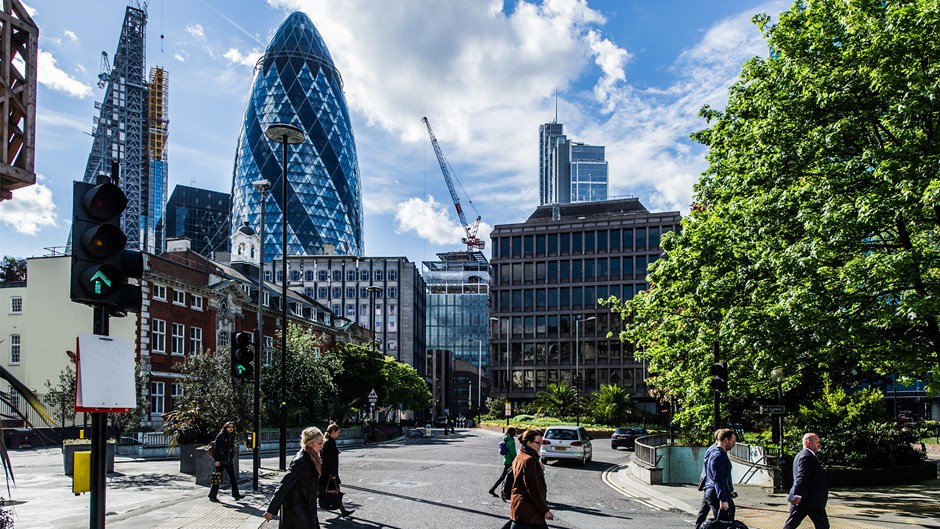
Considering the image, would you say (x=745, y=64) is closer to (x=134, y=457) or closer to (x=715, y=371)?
(x=715, y=371)

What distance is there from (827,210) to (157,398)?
41.8 meters

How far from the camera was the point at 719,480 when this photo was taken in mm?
10789

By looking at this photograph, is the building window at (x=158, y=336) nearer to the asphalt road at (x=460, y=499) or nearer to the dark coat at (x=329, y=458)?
the asphalt road at (x=460, y=499)

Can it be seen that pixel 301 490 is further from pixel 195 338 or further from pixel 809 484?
pixel 195 338

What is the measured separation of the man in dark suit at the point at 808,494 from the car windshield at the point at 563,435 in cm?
1823

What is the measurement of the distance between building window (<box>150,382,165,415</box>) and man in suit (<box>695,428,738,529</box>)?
41590mm

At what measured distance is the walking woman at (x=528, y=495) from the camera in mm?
9023

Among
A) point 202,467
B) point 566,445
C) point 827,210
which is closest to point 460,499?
point 202,467

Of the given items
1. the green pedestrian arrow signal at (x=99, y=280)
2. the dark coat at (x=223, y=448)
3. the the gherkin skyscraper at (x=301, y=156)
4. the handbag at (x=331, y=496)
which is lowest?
the handbag at (x=331, y=496)

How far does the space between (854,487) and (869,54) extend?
1095 cm

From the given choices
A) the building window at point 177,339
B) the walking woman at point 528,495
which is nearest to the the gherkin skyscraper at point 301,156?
the building window at point 177,339

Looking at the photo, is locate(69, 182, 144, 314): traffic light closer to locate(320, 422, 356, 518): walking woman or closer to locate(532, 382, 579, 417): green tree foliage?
locate(320, 422, 356, 518): walking woman

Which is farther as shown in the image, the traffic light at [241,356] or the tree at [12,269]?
the tree at [12,269]

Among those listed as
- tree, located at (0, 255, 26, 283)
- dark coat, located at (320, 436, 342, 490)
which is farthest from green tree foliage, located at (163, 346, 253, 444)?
tree, located at (0, 255, 26, 283)
